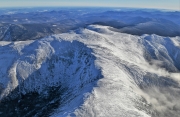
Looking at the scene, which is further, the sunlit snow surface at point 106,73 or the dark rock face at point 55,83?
the dark rock face at point 55,83

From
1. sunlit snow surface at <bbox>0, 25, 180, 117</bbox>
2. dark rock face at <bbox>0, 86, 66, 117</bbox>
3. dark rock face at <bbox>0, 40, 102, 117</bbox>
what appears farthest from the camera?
dark rock face at <bbox>0, 40, 102, 117</bbox>

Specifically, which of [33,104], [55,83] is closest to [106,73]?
[55,83]

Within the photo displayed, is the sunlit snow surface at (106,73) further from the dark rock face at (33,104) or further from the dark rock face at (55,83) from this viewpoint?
the dark rock face at (33,104)

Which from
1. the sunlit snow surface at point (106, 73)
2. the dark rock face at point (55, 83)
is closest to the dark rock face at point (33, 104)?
the dark rock face at point (55, 83)

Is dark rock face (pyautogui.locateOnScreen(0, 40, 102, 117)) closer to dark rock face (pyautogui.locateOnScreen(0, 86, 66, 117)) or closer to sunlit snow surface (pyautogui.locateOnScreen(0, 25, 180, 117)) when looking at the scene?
dark rock face (pyautogui.locateOnScreen(0, 86, 66, 117))

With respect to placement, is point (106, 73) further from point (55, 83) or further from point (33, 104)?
point (33, 104)

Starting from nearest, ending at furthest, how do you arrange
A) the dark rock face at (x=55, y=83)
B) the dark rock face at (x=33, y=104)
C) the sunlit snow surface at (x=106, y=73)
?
the sunlit snow surface at (x=106, y=73) → the dark rock face at (x=33, y=104) → the dark rock face at (x=55, y=83)

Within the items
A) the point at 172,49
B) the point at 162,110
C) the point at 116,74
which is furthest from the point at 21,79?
the point at 172,49

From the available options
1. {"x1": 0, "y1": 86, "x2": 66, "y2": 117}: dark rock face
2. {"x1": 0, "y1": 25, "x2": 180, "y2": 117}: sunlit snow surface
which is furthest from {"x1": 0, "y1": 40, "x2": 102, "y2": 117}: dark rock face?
{"x1": 0, "y1": 25, "x2": 180, "y2": 117}: sunlit snow surface
